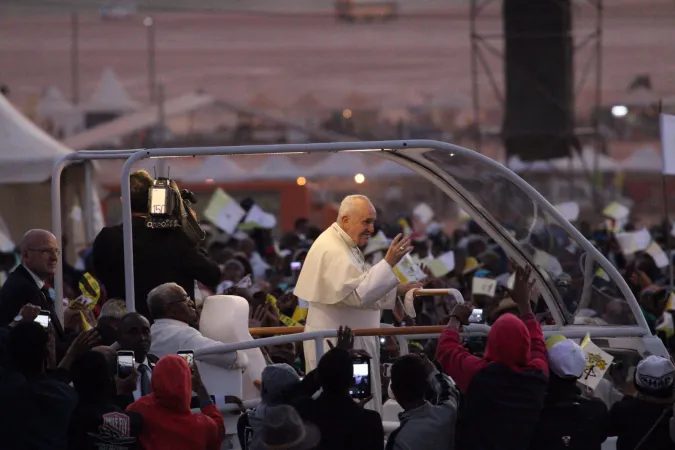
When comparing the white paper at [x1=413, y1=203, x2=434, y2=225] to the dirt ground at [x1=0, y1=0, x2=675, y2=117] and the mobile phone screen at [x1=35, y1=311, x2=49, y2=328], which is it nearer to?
the mobile phone screen at [x1=35, y1=311, x2=49, y2=328]

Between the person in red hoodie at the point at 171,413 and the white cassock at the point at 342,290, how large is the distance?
5.08ft

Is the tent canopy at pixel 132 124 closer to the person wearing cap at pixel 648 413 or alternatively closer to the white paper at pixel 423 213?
the white paper at pixel 423 213

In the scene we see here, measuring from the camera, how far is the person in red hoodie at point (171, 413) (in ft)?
21.5

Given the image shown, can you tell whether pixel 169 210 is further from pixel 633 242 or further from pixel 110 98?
pixel 110 98

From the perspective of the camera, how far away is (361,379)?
7035 mm

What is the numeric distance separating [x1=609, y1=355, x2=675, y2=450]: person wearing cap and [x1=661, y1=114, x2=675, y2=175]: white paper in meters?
4.67

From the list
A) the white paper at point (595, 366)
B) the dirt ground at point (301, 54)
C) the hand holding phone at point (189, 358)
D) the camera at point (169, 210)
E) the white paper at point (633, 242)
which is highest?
the dirt ground at point (301, 54)

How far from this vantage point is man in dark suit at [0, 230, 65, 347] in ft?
26.4

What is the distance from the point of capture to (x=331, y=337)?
7535mm

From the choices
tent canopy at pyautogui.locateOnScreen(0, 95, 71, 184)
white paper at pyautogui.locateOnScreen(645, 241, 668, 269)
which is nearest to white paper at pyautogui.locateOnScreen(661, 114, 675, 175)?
white paper at pyautogui.locateOnScreen(645, 241, 668, 269)

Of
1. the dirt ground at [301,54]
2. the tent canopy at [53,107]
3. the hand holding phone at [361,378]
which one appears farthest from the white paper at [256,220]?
the dirt ground at [301,54]

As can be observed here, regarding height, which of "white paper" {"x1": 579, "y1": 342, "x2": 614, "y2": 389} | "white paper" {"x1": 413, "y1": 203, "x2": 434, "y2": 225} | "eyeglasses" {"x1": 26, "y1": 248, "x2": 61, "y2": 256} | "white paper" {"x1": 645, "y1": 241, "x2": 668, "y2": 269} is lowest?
"white paper" {"x1": 413, "y1": 203, "x2": 434, "y2": 225}

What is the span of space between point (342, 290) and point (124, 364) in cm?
171

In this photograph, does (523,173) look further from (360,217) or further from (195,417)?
(195,417)
